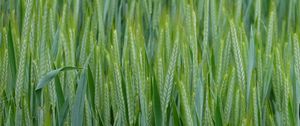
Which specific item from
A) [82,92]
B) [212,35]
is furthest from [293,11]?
[82,92]

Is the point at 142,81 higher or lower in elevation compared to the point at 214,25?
lower

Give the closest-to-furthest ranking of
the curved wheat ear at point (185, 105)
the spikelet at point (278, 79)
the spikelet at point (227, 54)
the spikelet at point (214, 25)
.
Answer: the curved wheat ear at point (185, 105)
the spikelet at point (278, 79)
the spikelet at point (227, 54)
the spikelet at point (214, 25)

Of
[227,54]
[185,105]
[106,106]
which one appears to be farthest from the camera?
[227,54]

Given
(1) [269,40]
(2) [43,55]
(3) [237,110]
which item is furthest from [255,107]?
(2) [43,55]

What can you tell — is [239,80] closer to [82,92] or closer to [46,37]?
[82,92]

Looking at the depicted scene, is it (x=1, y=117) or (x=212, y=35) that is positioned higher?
(x=212, y=35)

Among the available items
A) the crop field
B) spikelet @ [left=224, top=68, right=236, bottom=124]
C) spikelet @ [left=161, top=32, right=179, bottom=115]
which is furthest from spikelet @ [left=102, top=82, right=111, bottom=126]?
spikelet @ [left=224, top=68, right=236, bottom=124]

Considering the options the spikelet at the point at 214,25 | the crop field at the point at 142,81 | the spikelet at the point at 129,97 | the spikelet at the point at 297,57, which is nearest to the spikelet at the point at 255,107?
the crop field at the point at 142,81

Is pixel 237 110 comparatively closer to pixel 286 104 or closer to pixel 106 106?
pixel 286 104

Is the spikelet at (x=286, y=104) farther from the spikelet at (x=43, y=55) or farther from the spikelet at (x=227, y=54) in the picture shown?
the spikelet at (x=43, y=55)

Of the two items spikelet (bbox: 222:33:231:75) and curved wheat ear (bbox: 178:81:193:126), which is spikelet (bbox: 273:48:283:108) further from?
curved wheat ear (bbox: 178:81:193:126)

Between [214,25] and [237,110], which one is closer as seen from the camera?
[237,110]
